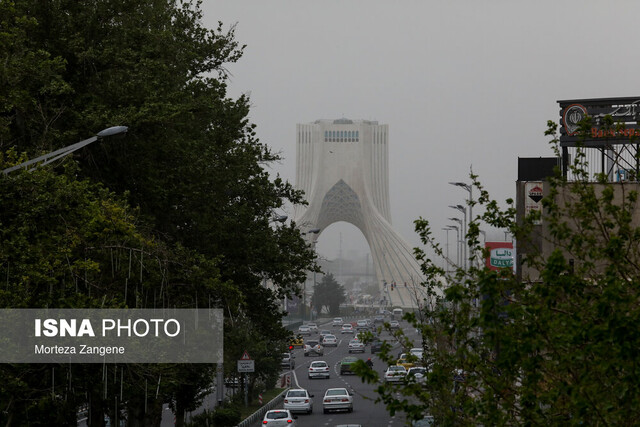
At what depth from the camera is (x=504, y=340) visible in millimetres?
9867

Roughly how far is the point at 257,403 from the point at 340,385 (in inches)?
294

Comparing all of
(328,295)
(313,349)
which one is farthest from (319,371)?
(328,295)

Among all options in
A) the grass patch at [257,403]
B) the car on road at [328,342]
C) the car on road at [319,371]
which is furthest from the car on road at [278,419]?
the car on road at [328,342]

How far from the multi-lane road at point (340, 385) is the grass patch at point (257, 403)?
1357 mm

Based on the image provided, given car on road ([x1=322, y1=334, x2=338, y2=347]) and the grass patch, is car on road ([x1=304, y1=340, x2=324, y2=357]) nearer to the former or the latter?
car on road ([x1=322, y1=334, x2=338, y2=347])

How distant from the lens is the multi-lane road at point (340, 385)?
3878 cm

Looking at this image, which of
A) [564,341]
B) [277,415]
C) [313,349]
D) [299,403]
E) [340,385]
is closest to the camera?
[564,341]

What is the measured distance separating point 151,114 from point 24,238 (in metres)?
7.40

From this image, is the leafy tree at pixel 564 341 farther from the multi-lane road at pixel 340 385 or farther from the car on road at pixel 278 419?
the car on road at pixel 278 419

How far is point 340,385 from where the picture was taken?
177ft

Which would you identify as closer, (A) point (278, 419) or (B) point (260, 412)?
(A) point (278, 419)

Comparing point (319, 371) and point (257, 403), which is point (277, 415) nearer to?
point (257, 403)

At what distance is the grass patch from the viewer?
139 ft

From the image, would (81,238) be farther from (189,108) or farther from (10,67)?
(189,108)
